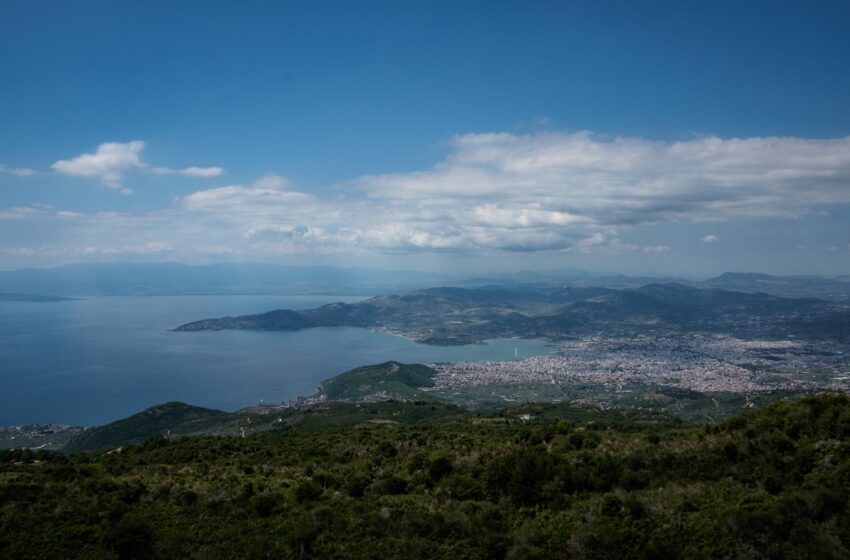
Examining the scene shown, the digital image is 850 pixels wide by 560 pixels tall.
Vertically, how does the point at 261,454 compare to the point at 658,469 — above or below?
below

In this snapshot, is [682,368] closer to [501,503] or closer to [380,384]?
[380,384]

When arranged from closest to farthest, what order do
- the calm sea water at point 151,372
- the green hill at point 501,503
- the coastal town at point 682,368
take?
1. the green hill at point 501,503
2. the coastal town at point 682,368
3. the calm sea water at point 151,372

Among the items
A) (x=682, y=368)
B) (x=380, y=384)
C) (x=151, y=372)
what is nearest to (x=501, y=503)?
(x=380, y=384)

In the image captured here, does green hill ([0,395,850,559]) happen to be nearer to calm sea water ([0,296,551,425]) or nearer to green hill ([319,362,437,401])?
green hill ([319,362,437,401])

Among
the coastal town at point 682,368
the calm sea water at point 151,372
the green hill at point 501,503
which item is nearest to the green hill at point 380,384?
the coastal town at point 682,368

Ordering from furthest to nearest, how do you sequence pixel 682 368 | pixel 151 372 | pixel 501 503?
pixel 151 372, pixel 682 368, pixel 501 503

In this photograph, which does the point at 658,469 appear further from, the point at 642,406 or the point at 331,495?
the point at 642,406

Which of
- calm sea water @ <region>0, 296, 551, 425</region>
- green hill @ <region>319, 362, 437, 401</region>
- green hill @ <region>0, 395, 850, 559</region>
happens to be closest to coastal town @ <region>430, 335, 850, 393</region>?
green hill @ <region>319, 362, 437, 401</region>

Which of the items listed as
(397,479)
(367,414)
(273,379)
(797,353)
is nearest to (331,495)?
(397,479)

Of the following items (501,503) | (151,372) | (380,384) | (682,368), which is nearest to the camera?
(501,503)

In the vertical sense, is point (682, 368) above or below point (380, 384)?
below

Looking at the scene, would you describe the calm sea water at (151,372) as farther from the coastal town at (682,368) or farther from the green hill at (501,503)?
the green hill at (501,503)
